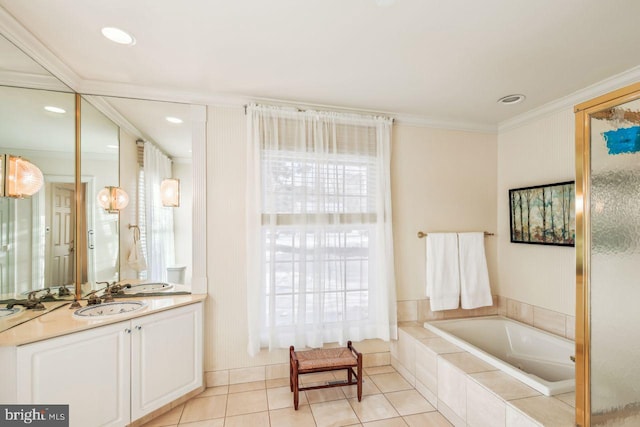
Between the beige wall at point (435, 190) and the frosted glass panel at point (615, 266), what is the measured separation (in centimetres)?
155

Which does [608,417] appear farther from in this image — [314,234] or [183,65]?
[183,65]

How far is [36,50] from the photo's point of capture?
1.72 m

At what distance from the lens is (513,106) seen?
103 inches

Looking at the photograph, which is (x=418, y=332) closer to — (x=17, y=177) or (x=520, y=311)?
(x=520, y=311)

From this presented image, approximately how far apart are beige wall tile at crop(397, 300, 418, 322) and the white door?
107 inches

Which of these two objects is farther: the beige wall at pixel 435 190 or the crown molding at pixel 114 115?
the beige wall at pixel 435 190

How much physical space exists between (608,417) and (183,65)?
299cm

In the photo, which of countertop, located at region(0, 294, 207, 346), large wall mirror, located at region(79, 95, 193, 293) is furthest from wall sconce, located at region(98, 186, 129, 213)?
countertop, located at region(0, 294, 207, 346)

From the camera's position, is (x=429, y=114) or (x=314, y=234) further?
(x=429, y=114)

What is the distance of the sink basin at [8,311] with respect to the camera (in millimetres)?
1584

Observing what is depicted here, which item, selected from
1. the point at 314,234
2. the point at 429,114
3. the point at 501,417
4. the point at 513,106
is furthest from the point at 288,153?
the point at 501,417

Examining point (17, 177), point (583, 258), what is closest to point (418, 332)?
point (583, 258)

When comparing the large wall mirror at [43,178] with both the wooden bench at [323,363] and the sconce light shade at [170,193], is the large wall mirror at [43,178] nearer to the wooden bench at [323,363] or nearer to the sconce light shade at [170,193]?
the sconce light shade at [170,193]

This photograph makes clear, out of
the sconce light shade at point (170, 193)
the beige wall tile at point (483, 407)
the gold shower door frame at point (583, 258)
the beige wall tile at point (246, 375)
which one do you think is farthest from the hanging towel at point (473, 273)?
the sconce light shade at point (170, 193)
